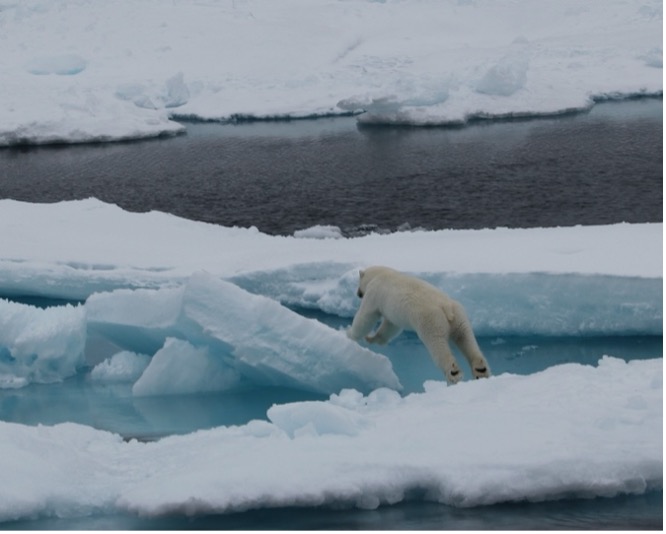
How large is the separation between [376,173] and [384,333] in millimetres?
11594

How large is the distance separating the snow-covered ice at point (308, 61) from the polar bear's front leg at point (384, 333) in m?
15.4

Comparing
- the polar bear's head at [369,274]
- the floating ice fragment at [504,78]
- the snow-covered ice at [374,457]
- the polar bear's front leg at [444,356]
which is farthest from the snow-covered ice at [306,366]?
the floating ice fragment at [504,78]

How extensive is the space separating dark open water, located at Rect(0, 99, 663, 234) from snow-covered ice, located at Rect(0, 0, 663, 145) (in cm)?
69

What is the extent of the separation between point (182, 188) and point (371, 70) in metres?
9.19

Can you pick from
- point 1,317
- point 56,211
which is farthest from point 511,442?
point 56,211

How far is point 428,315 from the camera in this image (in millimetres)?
5945

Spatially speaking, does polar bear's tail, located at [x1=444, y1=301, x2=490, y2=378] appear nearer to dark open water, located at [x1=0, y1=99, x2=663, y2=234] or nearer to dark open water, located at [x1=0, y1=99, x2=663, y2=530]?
dark open water, located at [x1=0, y1=99, x2=663, y2=530]

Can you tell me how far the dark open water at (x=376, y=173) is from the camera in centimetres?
1503

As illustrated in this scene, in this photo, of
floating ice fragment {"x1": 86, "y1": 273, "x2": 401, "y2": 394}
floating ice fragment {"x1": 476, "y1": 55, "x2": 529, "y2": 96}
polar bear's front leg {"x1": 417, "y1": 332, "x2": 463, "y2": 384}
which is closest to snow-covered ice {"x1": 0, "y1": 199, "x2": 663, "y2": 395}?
floating ice fragment {"x1": 86, "y1": 273, "x2": 401, "y2": 394}

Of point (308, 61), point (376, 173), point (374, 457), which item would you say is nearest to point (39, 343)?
point (374, 457)

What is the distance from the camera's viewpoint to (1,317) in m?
6.92

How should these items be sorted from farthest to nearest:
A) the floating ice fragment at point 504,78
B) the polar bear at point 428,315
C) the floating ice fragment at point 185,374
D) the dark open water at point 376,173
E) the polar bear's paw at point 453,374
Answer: the floating ice fragment at point 504,78 → the dark open water at point 376,173 → the floating ice fragment at point 185,374 → the polar bear at point 428,315 → the polar bear's paw at point 453,374

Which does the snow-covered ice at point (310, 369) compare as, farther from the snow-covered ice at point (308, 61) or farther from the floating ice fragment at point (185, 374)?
the snow-covered ice at point (308, 61)

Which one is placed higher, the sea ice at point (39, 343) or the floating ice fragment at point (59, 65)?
the floating ice fragment at point (59, 65)
